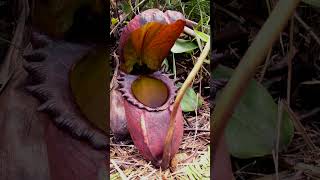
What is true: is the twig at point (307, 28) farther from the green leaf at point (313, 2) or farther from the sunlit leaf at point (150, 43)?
the sunlit leaf at point (150, 43)

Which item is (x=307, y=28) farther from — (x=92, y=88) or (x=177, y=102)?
(x=92, y=88)

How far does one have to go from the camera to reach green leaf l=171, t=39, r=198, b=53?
913 millimetres

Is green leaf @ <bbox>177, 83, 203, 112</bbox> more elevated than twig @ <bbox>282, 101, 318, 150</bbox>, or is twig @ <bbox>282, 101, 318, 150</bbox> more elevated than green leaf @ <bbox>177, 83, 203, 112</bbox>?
green leaf @ <bbox>177, 83, 203, 112</bbox>

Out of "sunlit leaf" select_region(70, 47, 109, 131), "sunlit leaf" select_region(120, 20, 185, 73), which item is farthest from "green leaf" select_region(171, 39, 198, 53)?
"sunlit leaf" select_region(70, 47, 109, 131)

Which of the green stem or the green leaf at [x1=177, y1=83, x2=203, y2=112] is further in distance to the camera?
the green leaf at [x1=177, y1=83, x2=203, y2=112]

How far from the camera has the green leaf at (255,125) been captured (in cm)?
84

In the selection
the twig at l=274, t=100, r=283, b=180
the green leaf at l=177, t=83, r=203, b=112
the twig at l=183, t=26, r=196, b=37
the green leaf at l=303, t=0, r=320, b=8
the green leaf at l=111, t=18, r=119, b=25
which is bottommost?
the twig at l=274, t=100, r=283, b=180

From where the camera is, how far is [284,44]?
903mm

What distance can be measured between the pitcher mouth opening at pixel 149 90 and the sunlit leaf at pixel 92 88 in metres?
0.05

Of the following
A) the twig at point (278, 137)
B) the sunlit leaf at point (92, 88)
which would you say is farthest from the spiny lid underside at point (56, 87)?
the twig at point (278, 137)

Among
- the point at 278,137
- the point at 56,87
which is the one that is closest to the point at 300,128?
the point at 278,137

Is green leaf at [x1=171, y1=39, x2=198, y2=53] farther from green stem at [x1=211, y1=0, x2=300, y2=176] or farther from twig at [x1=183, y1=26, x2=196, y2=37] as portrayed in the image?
green stem at [x1=211, y1=0, x2=300, y2=176]

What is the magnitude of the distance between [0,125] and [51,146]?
85mm

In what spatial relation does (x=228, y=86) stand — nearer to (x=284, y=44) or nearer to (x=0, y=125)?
(x=284, y=44)
